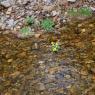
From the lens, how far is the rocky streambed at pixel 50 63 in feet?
20.6

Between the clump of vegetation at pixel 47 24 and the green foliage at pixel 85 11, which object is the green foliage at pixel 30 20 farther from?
the green foliage at pixel 85 11

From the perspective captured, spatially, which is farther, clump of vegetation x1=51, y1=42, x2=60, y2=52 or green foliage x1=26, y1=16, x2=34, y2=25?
green foliage x1=26, y1=16, x2=34, y2=25

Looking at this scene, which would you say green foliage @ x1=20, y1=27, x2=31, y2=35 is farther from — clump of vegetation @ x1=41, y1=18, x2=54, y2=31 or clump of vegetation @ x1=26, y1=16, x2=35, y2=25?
clump of vegetation @ x1=41, y1=18, x2=54, y2=31

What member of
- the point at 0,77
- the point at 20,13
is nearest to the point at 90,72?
the point at 0,77

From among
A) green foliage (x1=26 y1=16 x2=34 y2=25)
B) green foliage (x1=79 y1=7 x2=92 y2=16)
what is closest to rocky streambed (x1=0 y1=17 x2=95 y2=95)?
green foliage (x1=79 y1=7 x2=92 y2=16)

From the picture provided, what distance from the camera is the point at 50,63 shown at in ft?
23.0

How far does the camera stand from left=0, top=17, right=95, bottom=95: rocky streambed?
6.29 metres

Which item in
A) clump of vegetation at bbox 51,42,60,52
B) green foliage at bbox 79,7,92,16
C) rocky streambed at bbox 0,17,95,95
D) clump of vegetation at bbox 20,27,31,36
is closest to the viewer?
rocky streambed at bbox 0,17,95,95

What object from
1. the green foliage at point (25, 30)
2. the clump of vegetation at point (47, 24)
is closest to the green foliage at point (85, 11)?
the clump of vegetation at point (47, 24)

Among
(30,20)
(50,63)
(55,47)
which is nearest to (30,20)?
(30,20)

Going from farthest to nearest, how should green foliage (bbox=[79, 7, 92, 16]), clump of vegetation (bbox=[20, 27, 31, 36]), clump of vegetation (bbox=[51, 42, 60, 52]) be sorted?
1. green foliage (bbox=[79, 7, 92, 16])
2. clump of vegetation (bbox=[20, 27, 31, 36])
3. clump of vegetation (bbox=[51, 42, 60, 52])

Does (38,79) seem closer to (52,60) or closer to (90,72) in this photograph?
(52,60)

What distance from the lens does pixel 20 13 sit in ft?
29.8

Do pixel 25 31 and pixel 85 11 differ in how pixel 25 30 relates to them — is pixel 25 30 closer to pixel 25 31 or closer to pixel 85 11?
pixel 25 31
